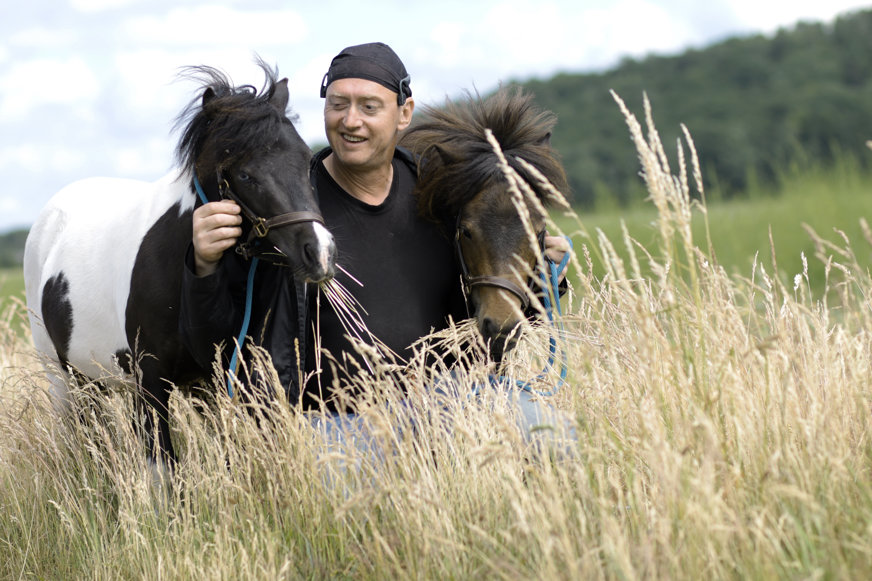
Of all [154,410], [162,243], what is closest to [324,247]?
[162,243]

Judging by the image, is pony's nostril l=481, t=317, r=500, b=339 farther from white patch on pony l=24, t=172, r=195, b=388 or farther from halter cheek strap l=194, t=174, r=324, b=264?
white patch on pony l=24, t=172, r=195, b=388

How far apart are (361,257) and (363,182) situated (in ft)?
1.19

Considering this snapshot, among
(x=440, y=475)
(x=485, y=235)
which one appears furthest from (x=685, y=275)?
(x=440, y=475)

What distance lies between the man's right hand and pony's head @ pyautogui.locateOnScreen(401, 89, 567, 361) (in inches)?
34.9

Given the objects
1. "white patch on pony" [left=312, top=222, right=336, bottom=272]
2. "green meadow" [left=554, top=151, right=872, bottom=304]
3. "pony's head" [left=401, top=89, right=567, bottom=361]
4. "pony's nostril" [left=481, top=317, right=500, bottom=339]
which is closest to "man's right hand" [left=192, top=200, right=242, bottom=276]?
"white patch on pony" [left=312, top=222, right=336, bottom=272]

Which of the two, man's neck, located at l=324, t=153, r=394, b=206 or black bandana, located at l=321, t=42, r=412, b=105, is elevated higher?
black bandana, located at l=321, t=42, r=412, b=105

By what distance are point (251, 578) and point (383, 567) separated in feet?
1.66

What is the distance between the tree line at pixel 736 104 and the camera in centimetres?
3459

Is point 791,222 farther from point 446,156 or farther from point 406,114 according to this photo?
point 446,156

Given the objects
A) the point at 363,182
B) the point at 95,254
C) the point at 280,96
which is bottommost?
the point at 95,254

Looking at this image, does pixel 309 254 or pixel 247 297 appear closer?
pixel 309 254

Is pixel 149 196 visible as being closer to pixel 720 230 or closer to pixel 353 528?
pixel 353 528

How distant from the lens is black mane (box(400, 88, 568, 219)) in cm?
347

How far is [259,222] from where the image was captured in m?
3.17
